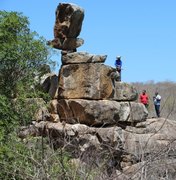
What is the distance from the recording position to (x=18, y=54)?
13.6 meters

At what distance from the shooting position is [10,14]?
13.7m

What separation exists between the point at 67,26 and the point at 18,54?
3952 mm

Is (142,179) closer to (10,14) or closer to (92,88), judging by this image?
(10,14)

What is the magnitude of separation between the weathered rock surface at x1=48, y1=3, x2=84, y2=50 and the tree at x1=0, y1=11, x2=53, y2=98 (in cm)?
274

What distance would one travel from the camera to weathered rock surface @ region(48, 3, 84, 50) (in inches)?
672

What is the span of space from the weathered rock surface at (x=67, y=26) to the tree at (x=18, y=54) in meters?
2.74

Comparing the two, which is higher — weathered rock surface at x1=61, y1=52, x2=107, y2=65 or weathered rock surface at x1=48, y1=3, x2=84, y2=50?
weathered rock surface at x1=48, y1=3, x2=84, y2=50

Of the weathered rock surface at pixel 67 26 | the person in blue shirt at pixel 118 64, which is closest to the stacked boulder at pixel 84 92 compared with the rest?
the weathered rock surface at pixel 67 26

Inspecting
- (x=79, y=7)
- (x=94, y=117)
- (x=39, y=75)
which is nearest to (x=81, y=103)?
(x=94, y=117)

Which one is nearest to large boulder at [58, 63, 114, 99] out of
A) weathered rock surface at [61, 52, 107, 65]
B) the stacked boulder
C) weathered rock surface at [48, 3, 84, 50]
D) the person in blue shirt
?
the stacked boulder

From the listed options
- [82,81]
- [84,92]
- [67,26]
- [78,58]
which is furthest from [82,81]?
[67,26]

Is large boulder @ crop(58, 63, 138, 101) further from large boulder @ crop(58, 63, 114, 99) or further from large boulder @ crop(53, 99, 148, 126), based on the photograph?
large boulder @ crop(53, 99, 148, 126)

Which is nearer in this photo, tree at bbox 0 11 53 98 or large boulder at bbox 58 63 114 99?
tree at bbox 0 11 53 98

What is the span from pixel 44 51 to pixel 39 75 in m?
0.88
